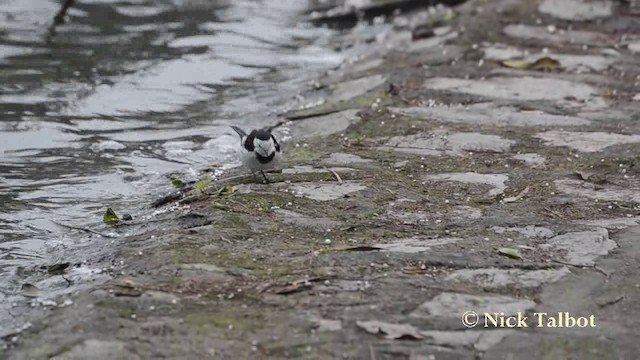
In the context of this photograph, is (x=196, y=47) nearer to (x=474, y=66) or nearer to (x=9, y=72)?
(x=9, y=72)

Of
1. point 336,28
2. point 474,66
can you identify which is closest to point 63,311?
point 474,66

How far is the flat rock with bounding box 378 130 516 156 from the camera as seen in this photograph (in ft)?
15.1

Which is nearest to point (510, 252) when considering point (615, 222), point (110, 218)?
point (615, 222)

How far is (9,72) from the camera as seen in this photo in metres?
6.14

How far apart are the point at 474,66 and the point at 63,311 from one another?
426 centimetres

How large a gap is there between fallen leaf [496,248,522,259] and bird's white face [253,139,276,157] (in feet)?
4.35

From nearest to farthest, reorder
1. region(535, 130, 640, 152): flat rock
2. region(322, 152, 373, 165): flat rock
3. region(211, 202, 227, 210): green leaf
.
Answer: region(211, 202, 227, 210): green leaf
region(322, 152, 373, 165): flat rock
region(535, 130, 640, 152): flat rock

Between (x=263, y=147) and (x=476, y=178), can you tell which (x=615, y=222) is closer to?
(x=476, y=178)

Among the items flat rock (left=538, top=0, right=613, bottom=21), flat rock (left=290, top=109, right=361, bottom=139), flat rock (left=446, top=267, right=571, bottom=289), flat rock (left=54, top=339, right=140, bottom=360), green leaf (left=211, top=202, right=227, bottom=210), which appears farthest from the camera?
flat rock (left=538, top=0, right=613, bottom=21)

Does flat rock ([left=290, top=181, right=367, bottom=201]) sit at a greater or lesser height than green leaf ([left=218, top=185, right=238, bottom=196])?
lesser

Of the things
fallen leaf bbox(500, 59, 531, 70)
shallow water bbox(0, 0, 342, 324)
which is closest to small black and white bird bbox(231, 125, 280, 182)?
shallow water bbox(0, 0, 342, 324)

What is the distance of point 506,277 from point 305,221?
930 mm

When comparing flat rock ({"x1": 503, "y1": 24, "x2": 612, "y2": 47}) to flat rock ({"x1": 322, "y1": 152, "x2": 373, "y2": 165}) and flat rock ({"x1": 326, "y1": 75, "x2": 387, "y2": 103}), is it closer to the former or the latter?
flat rock ({"x1": 326, "y1": 75, "x2": 387, "y2": 103})

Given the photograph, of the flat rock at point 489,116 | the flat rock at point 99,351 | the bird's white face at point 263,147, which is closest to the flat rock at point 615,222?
the bird's white face at point 263,147
